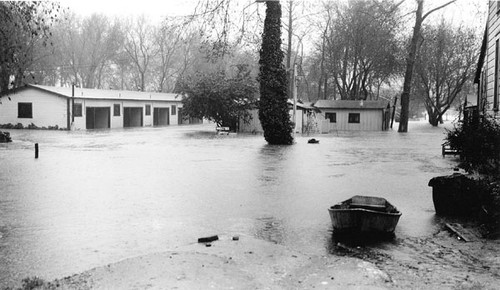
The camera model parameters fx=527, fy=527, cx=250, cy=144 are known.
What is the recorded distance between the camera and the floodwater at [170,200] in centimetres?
722

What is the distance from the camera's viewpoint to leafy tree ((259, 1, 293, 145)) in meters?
27.7

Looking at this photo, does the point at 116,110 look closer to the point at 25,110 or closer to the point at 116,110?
the point at 116,110

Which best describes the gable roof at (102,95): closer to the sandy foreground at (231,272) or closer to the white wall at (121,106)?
the white wall at (121,106)

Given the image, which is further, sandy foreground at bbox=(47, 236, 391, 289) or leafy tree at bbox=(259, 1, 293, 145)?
leafy tree at bbox=(259, 1, 293, 145)

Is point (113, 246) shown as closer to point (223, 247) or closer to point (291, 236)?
point (223, 247)

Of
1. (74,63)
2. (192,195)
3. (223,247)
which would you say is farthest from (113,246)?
(74,63)

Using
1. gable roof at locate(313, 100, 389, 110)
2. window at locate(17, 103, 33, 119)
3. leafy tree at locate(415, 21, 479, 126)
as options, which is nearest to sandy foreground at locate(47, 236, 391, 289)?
window at locate(17, 103, 33, 119)

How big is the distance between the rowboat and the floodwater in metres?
0.30

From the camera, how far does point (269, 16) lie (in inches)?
1086

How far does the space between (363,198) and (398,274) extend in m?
2.30

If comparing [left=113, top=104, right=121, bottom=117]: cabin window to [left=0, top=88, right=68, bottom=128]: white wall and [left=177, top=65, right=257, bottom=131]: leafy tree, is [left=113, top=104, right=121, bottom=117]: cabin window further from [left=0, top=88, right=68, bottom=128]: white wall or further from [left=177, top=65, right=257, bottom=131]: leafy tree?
[left=177, top=65, right=257, bottom=131]: leafy tree

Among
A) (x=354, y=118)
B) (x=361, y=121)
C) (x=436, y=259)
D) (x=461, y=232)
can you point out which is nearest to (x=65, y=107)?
(x=354, y=118)

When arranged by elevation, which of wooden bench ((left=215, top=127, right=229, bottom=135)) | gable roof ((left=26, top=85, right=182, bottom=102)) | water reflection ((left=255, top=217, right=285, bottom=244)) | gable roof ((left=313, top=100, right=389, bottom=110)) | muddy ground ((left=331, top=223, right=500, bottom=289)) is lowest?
muddy ground ((left=331, top=223, right=500, bottom=289))

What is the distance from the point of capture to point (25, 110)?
43.5 metres
